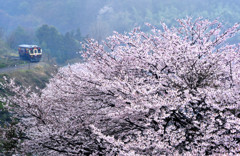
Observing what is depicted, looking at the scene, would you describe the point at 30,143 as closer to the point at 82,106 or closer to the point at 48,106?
the point at 48,106

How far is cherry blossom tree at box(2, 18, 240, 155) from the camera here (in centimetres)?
509

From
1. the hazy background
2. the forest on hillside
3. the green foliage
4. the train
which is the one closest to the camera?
the forest on hillside

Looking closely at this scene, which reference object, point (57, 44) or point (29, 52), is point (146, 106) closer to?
point (29, 52)

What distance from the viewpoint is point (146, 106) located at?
5.21m

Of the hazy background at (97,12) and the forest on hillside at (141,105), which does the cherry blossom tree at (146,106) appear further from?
the hazy background at (97,12)

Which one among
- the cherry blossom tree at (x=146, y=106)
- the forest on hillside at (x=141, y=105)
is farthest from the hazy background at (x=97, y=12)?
the cherry blossom tree at (x=146, y=106)

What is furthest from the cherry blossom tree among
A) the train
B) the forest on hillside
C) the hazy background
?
the hazy background

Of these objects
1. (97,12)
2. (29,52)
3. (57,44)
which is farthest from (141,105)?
(97,12)

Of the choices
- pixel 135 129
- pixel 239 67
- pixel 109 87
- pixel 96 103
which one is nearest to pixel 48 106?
pixel 96 103

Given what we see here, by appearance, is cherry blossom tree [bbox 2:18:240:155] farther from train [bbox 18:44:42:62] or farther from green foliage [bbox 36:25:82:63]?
green foliage [bbox 36:25:82:63]

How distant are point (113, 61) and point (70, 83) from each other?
1.61 meters

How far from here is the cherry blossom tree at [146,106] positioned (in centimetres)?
509

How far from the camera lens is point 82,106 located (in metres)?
6.98

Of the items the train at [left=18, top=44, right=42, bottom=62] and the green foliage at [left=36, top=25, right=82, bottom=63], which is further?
the green foliage at [left=36, top=25, right=82, bottom=63]
